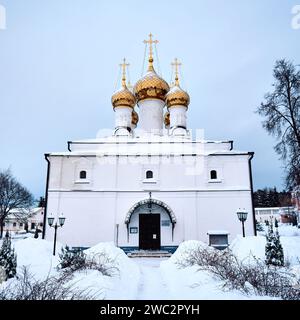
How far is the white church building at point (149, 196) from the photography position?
12.2 m

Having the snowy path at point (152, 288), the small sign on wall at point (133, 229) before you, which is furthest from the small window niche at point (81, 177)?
the snowy path at point (152, 288)

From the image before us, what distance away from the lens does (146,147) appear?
13.8m

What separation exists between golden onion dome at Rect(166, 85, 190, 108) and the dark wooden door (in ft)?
23.4

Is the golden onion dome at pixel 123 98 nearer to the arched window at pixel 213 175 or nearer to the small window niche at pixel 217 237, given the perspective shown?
the arched window at pixel 213 175

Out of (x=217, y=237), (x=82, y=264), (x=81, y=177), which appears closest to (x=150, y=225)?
(x=217, y=237)

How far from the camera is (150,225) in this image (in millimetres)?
12680

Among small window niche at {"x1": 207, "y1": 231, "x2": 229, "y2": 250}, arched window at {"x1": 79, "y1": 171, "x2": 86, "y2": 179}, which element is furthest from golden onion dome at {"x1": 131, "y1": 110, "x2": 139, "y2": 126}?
small window niche at {"x1": 207, "y1": 231, "x2": 229, "y2": 250}

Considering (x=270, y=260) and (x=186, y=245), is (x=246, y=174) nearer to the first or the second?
(x=186, y=245)

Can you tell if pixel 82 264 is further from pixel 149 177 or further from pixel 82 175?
pixel 82 175

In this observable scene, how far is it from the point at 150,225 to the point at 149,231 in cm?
26

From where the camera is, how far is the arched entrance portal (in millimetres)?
12336

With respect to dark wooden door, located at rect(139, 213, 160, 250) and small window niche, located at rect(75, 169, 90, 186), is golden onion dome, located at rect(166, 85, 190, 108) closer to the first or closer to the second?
small window niche, located at rect(75, 169, 90, 186)

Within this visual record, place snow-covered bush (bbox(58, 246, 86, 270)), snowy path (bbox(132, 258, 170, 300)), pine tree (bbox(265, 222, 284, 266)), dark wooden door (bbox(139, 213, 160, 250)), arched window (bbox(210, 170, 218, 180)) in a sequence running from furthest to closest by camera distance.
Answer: arched window (bbox(210, 170, 218, 180)), dark wooden door (bbox(139, 213, 160, 250)), pine tree (bbox(265, 222, 284, 266)), snow-covered bush (bbox(58, 246, 86, 270)), snowy path (bbox(132, 258, 170, 300))
